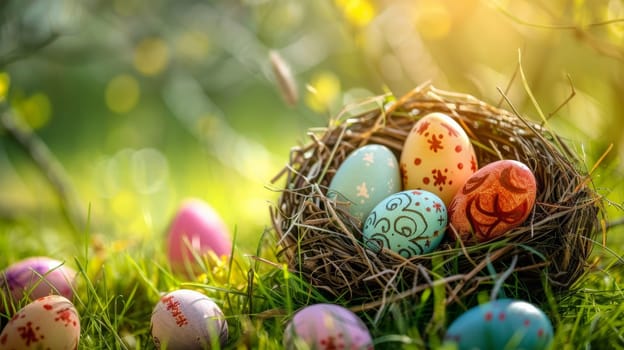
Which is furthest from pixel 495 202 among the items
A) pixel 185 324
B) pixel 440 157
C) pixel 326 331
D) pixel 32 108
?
pixel 32 108

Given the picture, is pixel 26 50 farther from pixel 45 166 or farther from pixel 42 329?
pixel 42 329

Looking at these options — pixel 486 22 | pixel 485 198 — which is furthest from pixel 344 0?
pixel 486 22

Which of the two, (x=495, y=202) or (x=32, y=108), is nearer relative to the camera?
(x=495, y=202)

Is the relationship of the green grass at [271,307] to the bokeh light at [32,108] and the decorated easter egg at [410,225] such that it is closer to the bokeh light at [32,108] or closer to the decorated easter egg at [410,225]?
the decorated easter egg at [410,225]

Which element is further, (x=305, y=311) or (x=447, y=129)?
(x=447, y=129)

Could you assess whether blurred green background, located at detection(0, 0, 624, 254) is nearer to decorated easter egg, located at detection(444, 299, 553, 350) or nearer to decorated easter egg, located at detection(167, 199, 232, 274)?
decorated easter egg, located at detection(167, 199, 232, 274)

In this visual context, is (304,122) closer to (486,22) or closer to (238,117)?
(238,117)

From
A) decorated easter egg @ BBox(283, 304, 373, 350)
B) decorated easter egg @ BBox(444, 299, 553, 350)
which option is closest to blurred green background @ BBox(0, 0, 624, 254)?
decorated easter egg @ BBox(283, 304, 373, 350)
